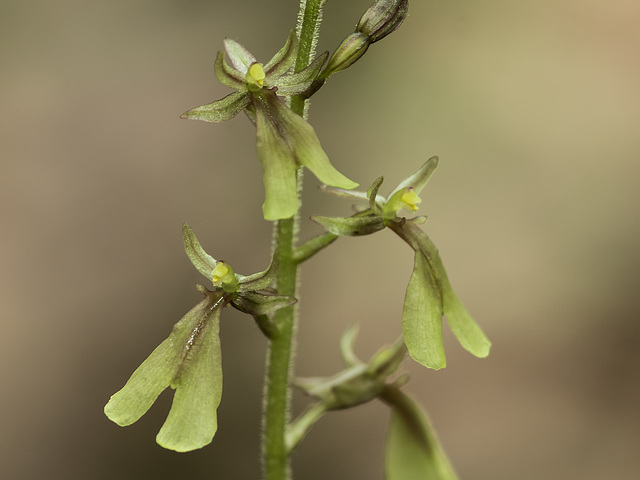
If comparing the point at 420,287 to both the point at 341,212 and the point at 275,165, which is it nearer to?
the point at 275,165

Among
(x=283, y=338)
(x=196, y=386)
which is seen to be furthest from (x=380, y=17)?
(x=196, y=386)

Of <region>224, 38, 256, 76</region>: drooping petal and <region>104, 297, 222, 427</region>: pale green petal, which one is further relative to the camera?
<region>224, 38, 256, 76</region>: drooping petal

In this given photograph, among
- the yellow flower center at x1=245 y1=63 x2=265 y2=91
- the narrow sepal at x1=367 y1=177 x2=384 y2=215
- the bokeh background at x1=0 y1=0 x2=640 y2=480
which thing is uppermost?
the bokeh background at x1=0 y1=0 x2=640 y2=480

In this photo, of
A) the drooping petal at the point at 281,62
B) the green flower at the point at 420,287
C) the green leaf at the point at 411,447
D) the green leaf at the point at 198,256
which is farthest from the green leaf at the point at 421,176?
the green leaf at the point at 411,447

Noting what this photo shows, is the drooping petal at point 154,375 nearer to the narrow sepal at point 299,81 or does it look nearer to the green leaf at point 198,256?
the green leaf at point 198,256

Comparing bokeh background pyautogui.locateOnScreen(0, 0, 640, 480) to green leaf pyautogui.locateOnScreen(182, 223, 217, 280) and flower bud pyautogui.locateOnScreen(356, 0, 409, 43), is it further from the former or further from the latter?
flower bud pyautogui.locateOnScreen(356, 0, 409, 43)

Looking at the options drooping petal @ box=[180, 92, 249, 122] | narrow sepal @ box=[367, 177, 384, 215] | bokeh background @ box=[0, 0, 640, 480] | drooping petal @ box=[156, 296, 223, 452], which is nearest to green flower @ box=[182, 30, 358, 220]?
drooping petal @ box=[180, 92, 249, 122]

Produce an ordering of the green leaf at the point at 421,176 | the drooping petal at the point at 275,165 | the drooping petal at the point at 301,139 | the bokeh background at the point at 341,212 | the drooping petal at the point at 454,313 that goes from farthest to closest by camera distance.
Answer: the bokeh background at the point at 341,212 → the green leaf at the point at 421,176 → the drooping petal at the point at 454,313 → the drooping petal at the point at 301,139 → the drooping petal at the point at 275,165
